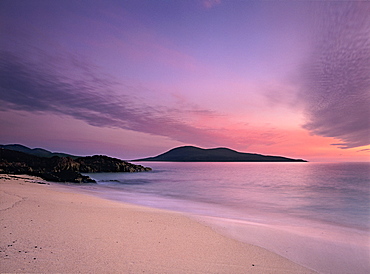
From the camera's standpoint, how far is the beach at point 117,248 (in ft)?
14.5

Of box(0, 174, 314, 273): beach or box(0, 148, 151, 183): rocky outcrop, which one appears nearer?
box(0, 174, 314, 273): beach

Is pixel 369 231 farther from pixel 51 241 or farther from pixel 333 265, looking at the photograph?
pixel 51 241

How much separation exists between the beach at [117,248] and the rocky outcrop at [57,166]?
23.6 meters

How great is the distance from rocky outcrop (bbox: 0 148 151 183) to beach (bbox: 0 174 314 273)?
23571 mm

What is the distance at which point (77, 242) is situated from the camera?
5477 millimetres

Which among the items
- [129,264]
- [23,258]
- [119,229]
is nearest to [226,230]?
[119,229]

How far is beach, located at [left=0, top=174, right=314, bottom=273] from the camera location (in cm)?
443

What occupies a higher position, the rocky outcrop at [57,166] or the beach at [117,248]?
the rocky outcrop at [57,166]

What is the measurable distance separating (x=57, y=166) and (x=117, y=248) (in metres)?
42.3

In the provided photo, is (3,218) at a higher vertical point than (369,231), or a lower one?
higher

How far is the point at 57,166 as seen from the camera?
1617 inches

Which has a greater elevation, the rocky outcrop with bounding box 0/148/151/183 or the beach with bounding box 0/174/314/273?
the rocky outcrop with bounding box 0/148/151/183

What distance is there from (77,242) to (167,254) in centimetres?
231

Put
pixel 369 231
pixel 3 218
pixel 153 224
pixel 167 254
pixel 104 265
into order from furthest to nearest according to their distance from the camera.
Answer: pixel 369 231 → pixel 153 224 → pixel 3 218 → pixel 167 254 → pixel 104 265
